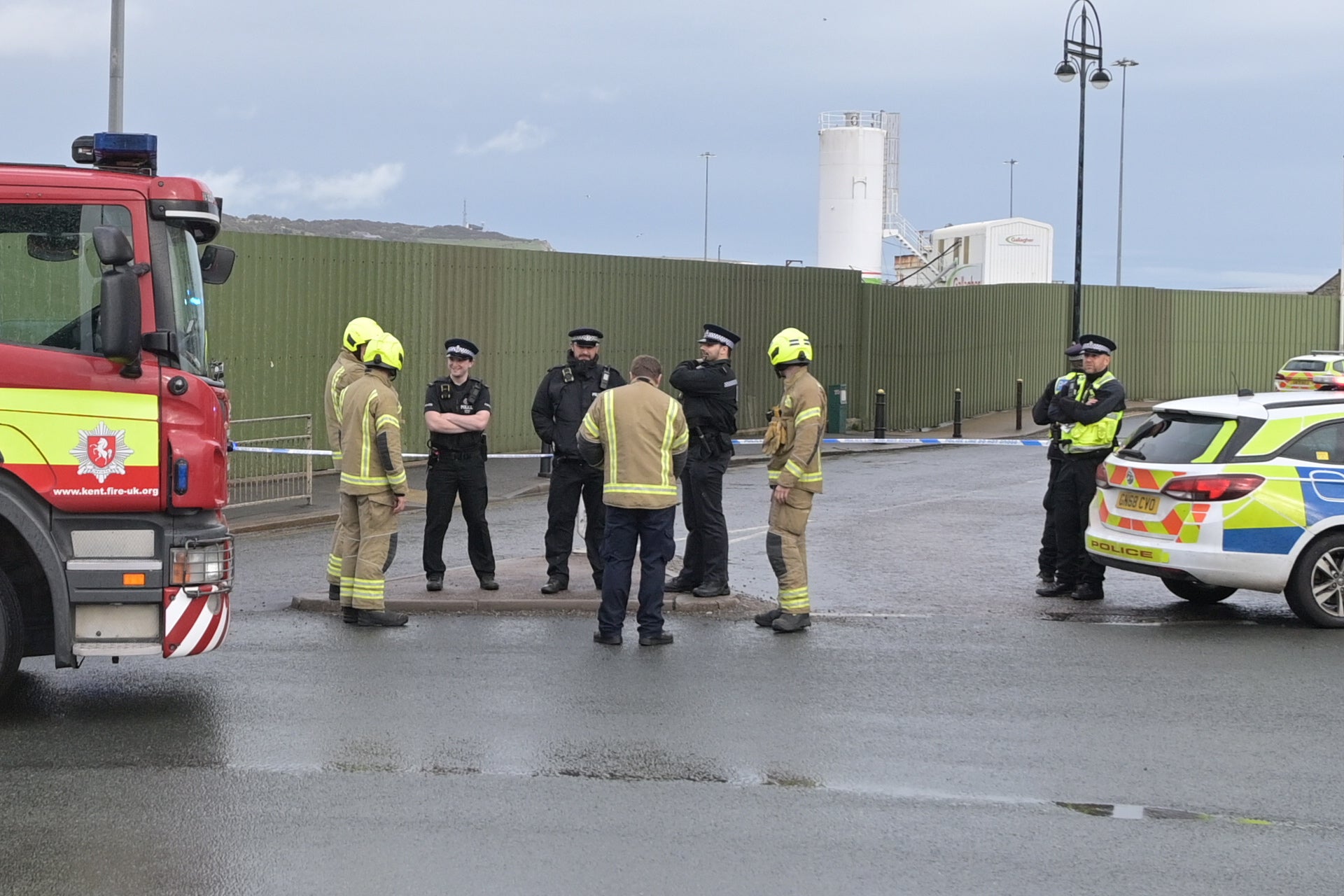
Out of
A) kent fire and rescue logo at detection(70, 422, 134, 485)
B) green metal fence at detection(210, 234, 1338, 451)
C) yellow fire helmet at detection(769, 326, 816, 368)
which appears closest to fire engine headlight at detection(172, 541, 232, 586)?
kent fire and rescue logo at detection(70, 422, 134, 485)

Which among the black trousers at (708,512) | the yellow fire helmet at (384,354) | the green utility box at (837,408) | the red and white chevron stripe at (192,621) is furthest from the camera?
the green utility box at (837,408)

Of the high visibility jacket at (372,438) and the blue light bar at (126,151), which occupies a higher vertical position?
the blue light bar at (126,151)

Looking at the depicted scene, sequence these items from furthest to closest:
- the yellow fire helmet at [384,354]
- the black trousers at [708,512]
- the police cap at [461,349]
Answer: the police cap at [461,349] → the black trousers at [708,512] → the yellow fire helmet at [384,354]

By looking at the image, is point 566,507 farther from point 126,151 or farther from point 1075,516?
point 126,151

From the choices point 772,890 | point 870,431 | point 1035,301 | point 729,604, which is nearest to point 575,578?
point 729,604

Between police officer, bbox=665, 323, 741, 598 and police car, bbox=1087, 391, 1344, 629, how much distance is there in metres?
2.88

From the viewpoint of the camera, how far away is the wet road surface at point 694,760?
583 centimetres

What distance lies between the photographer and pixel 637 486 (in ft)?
32.3

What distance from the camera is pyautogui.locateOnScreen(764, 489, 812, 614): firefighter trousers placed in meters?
10.4

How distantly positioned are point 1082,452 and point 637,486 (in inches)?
158

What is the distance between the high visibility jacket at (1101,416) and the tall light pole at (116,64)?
1007cm

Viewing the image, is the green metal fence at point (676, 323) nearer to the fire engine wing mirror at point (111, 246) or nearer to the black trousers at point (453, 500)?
the black trousers at point (453, 500)

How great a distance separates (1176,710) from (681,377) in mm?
4293

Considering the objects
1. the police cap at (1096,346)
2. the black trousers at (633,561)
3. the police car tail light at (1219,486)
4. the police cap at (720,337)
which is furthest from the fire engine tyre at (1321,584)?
the black trousers at (633,561)
